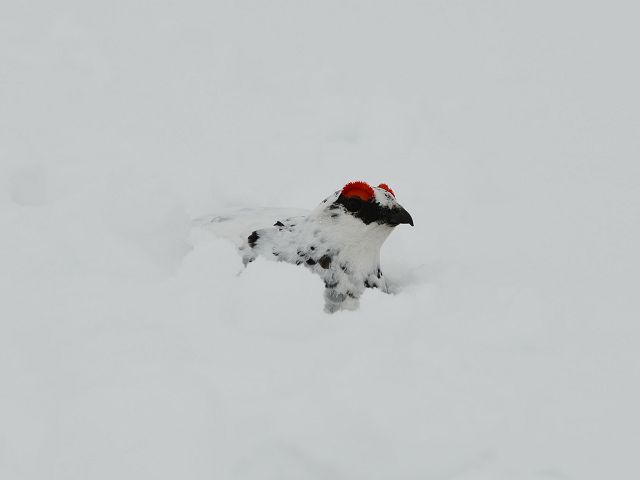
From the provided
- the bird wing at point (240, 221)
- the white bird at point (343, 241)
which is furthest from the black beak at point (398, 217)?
the bird wing at point (240, 221)

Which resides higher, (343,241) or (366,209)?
(366,209)

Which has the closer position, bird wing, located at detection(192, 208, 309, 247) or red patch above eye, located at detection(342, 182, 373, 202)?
red patch above eye, located at detection(342, 182, 373, 202)

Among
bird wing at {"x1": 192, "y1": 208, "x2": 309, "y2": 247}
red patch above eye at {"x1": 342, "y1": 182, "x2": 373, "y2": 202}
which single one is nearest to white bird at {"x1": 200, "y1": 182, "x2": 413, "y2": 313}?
red patch above eye at {"x1": 342, "y1": 182, "x2": 373, "y2": 202}

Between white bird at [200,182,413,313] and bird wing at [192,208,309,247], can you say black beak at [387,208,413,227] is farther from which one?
bird wing at [192,208,309,247]

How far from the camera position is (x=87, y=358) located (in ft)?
8.17

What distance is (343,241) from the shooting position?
3.63 m

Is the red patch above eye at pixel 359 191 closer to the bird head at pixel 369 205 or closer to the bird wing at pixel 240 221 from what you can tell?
the bird head at pixel 369 205

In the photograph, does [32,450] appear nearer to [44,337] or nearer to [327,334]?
[44,337]

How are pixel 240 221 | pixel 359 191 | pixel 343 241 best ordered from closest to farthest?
pixel 359 191
pixel 343 241
pixel 240 221

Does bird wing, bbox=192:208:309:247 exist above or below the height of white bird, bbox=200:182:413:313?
above

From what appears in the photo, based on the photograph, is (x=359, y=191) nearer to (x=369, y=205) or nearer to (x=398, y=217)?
(x=369, y=205)

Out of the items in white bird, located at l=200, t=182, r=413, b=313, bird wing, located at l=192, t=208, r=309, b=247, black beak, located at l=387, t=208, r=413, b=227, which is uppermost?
bird wing, located at l=192, t=208, r=309, b=247

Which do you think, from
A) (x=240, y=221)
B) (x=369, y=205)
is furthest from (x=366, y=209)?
(x=240, y=221)

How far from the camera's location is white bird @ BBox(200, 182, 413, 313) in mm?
3545
